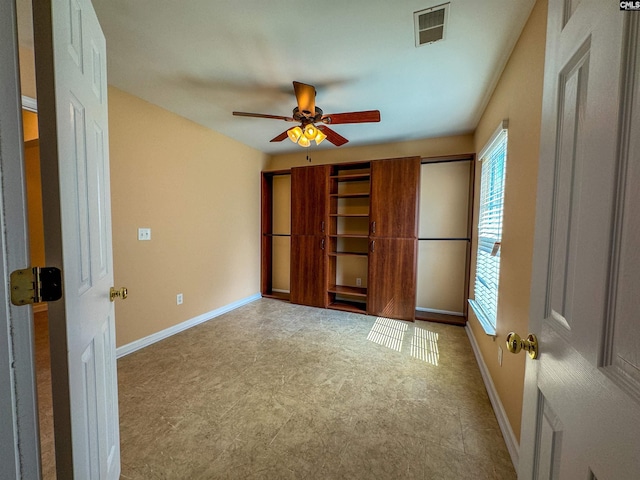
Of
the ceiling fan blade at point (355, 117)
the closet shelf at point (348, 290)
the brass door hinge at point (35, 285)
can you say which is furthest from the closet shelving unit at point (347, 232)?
the brass door hinge at point (35, 285)

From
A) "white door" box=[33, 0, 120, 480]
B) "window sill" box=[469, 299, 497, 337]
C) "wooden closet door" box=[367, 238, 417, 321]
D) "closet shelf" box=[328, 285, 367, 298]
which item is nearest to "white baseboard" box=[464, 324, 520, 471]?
"window sill" box=[469, 299, 497, 337]

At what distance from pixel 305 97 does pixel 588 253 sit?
2.14 meters

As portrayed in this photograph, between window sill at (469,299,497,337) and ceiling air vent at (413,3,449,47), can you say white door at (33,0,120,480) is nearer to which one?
ceiling air vent at (413,3,449,47)

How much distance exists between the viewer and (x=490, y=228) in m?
2.21

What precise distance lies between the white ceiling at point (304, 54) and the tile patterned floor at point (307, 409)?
249cm

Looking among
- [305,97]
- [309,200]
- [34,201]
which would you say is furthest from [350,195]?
[34,201]

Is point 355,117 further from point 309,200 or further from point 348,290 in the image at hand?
point 348,290

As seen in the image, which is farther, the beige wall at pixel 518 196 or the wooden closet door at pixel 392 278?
the wooden closet door at pixel 392 278

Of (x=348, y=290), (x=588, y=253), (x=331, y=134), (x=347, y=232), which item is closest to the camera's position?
(x=588, y=253)

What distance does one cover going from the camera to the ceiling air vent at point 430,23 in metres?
1.46

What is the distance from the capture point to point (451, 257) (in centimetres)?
356

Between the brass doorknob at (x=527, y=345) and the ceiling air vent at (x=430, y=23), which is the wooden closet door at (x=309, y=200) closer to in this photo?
the ceiling air vent at (x=430, y=23)

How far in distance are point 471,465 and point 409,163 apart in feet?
9.67

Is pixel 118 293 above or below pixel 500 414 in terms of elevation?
above
